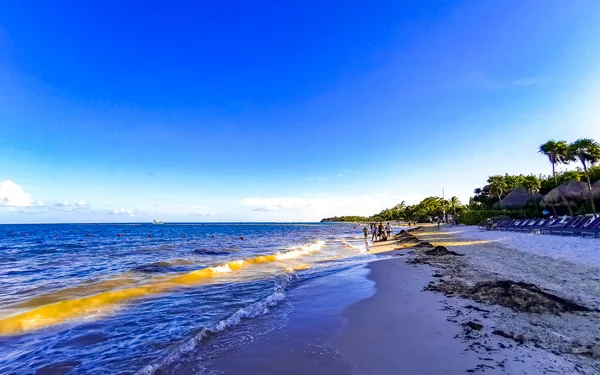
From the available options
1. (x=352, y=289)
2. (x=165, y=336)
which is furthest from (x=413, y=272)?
(x=165, y=336)

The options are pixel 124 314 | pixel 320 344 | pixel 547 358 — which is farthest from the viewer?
pixel 124 314

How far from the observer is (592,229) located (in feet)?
62.5

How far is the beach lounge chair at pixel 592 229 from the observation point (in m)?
18.5

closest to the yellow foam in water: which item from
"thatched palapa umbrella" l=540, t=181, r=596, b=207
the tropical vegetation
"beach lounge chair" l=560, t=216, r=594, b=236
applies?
"beach lounge chair" l=560, t=216, r=594, b=236

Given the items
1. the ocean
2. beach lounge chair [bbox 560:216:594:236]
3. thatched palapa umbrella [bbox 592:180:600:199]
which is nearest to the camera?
the ocean

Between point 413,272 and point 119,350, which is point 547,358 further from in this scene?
point 413,272

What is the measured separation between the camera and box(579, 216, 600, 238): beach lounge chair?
1845 cm

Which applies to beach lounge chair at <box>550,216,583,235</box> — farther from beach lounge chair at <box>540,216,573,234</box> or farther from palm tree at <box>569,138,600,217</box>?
palm tree at <box>569,138,600,217</box>

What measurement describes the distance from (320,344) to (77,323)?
22.9 feet

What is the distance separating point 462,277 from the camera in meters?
10.8

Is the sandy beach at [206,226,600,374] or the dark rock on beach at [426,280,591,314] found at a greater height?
the dark rock on beach at [426,280,591,314]

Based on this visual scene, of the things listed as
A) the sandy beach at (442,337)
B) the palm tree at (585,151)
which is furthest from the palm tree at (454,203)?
the sandy beach at (442,337)

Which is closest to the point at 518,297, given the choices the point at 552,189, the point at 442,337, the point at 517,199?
the point at 442,337

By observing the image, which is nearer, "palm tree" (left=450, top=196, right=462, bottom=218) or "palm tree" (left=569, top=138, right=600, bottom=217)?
"palm tree" (left=569, top=138, right=600, bottom=217)
